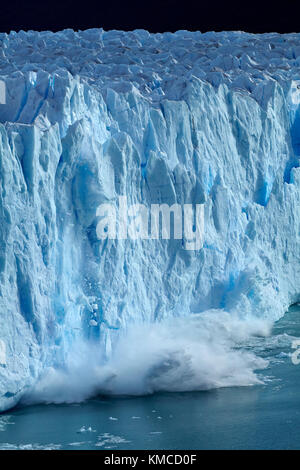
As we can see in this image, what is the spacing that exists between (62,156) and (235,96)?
9.80 feet

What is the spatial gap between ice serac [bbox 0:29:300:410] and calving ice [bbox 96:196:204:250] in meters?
0.07

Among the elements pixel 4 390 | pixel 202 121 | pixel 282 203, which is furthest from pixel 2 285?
pixel 282 203

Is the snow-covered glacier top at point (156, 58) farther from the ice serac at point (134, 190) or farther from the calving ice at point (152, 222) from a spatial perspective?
the calving ice at point (152, 222)

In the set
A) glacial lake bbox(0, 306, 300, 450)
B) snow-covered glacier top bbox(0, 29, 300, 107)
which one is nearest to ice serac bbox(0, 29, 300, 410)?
snow-covered glacier top bbox(0, 29, 300, 107)

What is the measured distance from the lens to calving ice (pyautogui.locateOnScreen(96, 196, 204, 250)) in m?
6.79

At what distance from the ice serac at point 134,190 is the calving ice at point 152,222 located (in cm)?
7

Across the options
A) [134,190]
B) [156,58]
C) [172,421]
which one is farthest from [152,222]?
[156,58]

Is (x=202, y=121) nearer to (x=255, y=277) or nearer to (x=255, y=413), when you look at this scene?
(x=255, y=277)

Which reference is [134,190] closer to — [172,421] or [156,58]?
[172,421]

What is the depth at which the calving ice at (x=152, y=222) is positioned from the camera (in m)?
6.79

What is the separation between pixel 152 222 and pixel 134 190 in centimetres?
37

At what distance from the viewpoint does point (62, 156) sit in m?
6.57

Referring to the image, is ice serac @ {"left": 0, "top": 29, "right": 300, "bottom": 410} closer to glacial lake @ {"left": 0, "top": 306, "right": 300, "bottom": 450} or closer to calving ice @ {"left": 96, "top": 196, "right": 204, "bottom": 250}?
calving ice @ {"left": 96, "top": 196, "right": 204, "bottom": 250}

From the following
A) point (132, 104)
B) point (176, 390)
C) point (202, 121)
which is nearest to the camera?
point (176, 390)
